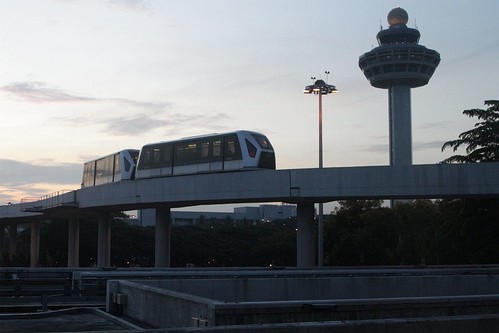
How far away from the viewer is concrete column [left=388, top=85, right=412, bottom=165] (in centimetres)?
13750

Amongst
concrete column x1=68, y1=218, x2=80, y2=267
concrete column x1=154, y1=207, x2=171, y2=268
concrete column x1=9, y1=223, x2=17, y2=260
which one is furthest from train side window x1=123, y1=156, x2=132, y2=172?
concrete column x1=9, y1=223, x2=17, y2=260

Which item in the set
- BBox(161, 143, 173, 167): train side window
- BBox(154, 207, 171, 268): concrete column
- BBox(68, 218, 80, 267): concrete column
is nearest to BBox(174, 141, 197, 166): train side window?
BBox(161, 143, 173, 167): train side window

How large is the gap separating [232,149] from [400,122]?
102612 mm

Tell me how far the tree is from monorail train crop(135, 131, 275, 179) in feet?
44.9

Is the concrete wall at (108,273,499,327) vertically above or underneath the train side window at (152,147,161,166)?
underneath

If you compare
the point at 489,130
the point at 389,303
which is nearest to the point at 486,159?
the point at 489,130

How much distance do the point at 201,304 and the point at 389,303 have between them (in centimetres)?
367

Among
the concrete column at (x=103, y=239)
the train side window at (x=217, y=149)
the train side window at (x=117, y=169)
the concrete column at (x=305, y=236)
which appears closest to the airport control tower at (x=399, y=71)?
the concrete column at (x=103, y=239)

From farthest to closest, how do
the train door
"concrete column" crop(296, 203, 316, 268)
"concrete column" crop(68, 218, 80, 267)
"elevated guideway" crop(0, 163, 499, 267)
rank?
"concrete column" crop(68, 218, 80, 267), "concrete column" crop(296, 203, 316, 268), the train door, "elevated guideway" crop(0, 163, 499, 267)

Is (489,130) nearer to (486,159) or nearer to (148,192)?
(486,159)

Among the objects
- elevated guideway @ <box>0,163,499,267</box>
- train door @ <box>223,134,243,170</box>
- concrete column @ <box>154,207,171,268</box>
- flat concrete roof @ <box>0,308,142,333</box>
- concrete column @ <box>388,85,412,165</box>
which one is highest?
concrete column @ <box>388,85,412,165</box>

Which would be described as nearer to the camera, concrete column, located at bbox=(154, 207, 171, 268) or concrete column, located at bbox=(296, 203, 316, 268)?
concrete column, located at bbox=(296, 203, 316, 268)

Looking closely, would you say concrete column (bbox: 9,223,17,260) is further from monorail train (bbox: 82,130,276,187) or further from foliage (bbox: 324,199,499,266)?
monorail train (bbox: 82,130,276,187)

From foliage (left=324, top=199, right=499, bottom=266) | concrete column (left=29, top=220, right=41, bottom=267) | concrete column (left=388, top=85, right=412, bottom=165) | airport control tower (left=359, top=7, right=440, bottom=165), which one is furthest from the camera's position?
concrete column (left=388, top=85, right=412, bottom=165)
